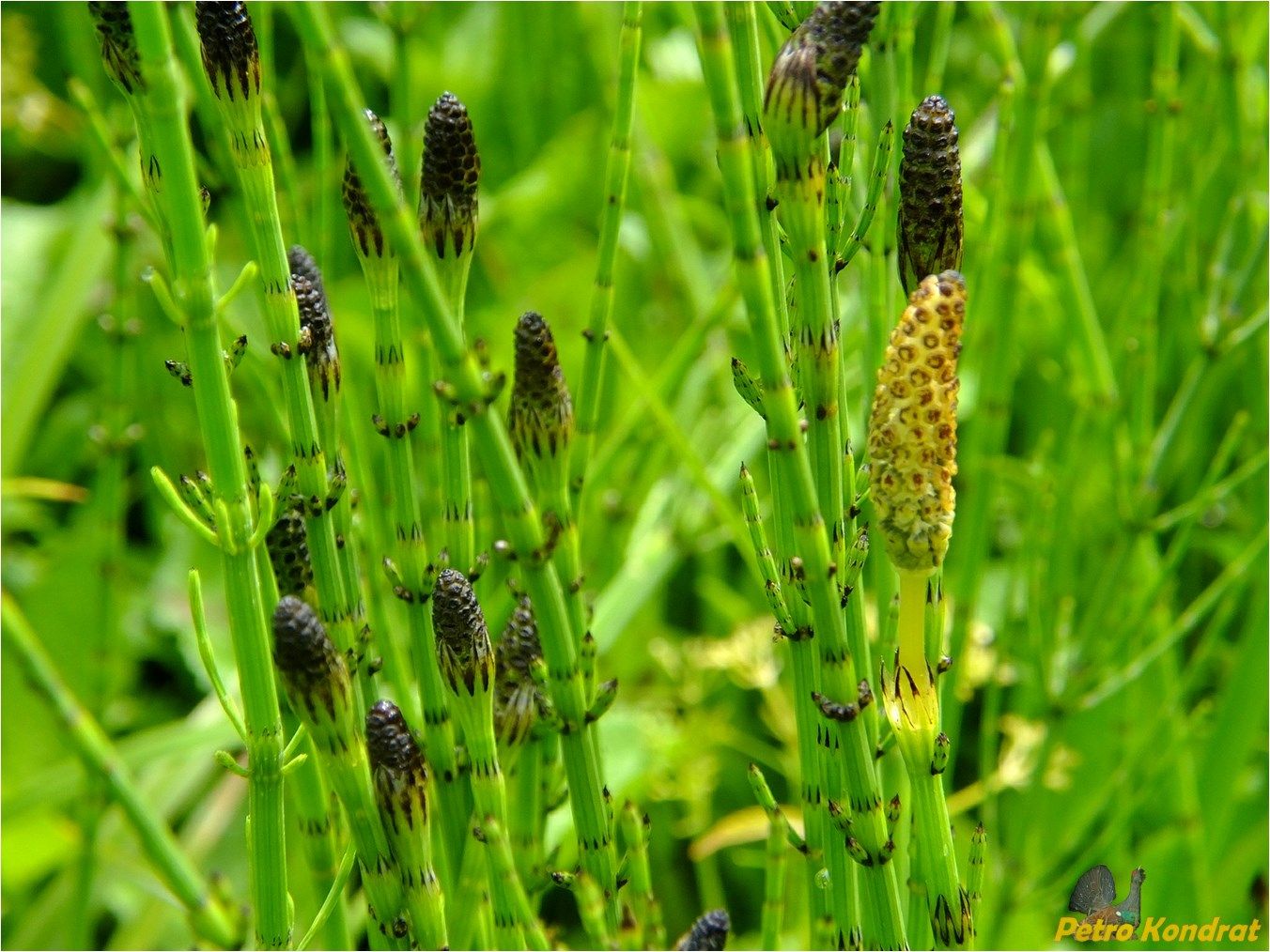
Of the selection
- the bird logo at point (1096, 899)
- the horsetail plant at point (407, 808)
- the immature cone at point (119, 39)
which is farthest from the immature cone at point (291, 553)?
the bird logo at point (1096, 899)

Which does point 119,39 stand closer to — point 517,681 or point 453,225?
point 453,225

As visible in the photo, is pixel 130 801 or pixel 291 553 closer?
pixel 291 553

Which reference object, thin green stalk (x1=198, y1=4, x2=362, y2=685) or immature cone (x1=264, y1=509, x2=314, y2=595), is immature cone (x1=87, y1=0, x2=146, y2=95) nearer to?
thin green stalk (x1=198, y1=4, x2=362, y2=685)

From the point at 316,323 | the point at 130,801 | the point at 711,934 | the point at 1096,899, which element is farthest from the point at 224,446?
the point at 1096,899

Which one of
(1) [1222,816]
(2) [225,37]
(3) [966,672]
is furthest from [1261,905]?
(2) [225,37]

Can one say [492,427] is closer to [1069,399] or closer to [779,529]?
[779,529]

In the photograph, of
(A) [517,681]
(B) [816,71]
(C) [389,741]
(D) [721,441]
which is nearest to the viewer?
(B) [816,71]
